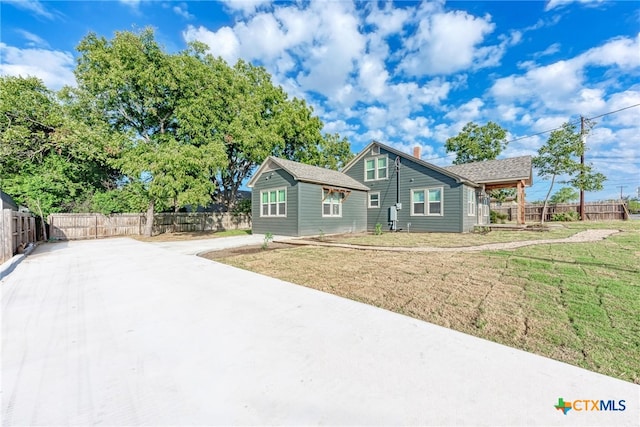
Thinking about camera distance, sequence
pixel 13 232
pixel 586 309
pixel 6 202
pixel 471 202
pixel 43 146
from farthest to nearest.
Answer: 1. pixel 471 202
2. pixel 43 146
3. pixel 6 202
4. pixel 13 232
5. pixel 586 309

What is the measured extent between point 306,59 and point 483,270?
17915mm

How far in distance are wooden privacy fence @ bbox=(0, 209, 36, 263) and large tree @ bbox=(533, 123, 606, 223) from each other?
2813cm

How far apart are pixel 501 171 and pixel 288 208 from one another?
41.7ft

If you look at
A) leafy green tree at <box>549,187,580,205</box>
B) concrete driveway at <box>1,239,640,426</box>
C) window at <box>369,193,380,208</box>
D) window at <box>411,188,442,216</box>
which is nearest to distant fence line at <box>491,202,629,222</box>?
leafy green tree at <box>549,187,580,205</box>

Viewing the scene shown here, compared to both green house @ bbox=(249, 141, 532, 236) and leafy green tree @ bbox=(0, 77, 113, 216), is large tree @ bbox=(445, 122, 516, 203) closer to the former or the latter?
green house @ bbox=(249, 141, 532, 236)

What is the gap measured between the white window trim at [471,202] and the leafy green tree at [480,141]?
1216 centimetres


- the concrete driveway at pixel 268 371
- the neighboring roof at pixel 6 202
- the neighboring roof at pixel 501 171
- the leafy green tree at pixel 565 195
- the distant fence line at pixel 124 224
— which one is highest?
the neighboring roof at pixel 501 171

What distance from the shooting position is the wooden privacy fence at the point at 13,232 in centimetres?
722

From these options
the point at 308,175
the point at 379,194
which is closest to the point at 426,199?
the point at 379,194

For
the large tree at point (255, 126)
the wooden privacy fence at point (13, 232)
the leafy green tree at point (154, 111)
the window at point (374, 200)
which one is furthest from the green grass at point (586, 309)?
the large tree at point (255, 126)

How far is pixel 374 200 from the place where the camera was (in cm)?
1725

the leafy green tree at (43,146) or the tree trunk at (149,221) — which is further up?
the leafy green tree at (43,146)

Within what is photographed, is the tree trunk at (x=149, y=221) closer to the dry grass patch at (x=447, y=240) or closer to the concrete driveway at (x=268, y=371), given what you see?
the dry grass patch at (x=447, y=240)

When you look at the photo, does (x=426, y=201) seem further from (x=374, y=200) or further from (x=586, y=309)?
(x=586, y=309)
